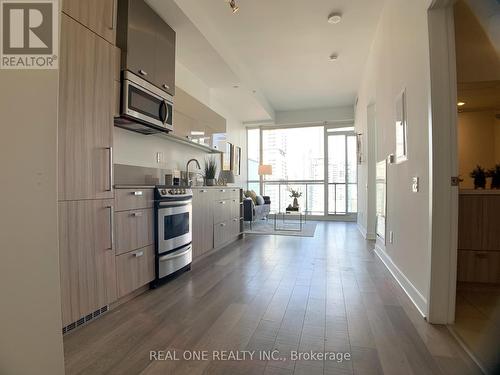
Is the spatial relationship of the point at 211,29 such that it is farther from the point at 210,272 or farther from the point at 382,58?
the point at 210,272

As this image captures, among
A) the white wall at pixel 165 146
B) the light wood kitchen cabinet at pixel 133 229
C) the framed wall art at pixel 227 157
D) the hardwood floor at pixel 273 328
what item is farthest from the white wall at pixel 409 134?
the framed wall art at pixel 227 157

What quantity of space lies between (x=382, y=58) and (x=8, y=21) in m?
3.65

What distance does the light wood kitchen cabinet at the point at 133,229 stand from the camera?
6.86 ft

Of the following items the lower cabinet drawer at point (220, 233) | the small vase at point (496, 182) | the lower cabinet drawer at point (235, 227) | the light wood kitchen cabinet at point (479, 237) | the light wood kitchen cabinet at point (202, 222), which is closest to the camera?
the light wood kitchen cabinet at point (479, 237)

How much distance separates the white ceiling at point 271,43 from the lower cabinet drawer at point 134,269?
232 cm

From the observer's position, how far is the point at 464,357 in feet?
4.77

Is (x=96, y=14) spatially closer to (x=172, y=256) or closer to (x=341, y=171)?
(x=172, y=256)

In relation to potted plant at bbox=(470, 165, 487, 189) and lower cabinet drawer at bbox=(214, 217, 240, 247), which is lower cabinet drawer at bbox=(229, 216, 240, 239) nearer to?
lower cabinet drawer at bbox=(214, 217, 240, 247)

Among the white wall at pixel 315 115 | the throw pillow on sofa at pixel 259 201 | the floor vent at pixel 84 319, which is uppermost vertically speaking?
the white wall at pixel 315 115

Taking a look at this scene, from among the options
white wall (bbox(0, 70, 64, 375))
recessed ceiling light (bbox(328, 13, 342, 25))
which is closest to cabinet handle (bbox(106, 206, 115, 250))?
white wall (bbox(0, 70, 64, 375))

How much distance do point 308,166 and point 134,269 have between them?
6203 millimetres

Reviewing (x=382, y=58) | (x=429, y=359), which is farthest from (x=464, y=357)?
(x=382, y=58)

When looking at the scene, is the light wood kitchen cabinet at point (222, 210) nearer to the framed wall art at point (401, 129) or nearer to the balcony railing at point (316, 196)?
the framed wall art at point (401, 129)

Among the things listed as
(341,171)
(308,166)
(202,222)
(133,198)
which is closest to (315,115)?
(308,166)
